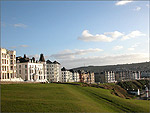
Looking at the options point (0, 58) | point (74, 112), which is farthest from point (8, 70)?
point (74, 112)

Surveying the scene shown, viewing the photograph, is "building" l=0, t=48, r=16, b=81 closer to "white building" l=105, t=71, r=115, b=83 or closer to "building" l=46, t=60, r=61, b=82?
"building" l=46, t=60, r=61, b=82

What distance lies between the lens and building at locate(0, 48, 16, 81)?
64181 millimetres

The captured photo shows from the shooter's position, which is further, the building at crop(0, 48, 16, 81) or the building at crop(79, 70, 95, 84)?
the building at crop(79, 70, 95, 84)

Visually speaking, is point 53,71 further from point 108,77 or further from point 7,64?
point 108,77

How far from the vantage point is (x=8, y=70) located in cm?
6806

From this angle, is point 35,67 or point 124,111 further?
point 35,67

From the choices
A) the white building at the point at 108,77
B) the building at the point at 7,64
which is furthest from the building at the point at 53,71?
the white building at the point at 108,77

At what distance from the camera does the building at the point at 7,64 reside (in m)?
64.2

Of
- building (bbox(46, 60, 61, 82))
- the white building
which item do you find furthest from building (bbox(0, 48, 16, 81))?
the white building

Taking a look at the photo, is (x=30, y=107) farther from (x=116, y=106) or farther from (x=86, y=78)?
(x=86, y=78)

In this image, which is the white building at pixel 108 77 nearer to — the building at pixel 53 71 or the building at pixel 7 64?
the building at pixel 53 71

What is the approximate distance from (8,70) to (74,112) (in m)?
47.2

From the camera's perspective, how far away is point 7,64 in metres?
67.8

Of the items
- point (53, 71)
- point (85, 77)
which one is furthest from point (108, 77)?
point (53, 71)
